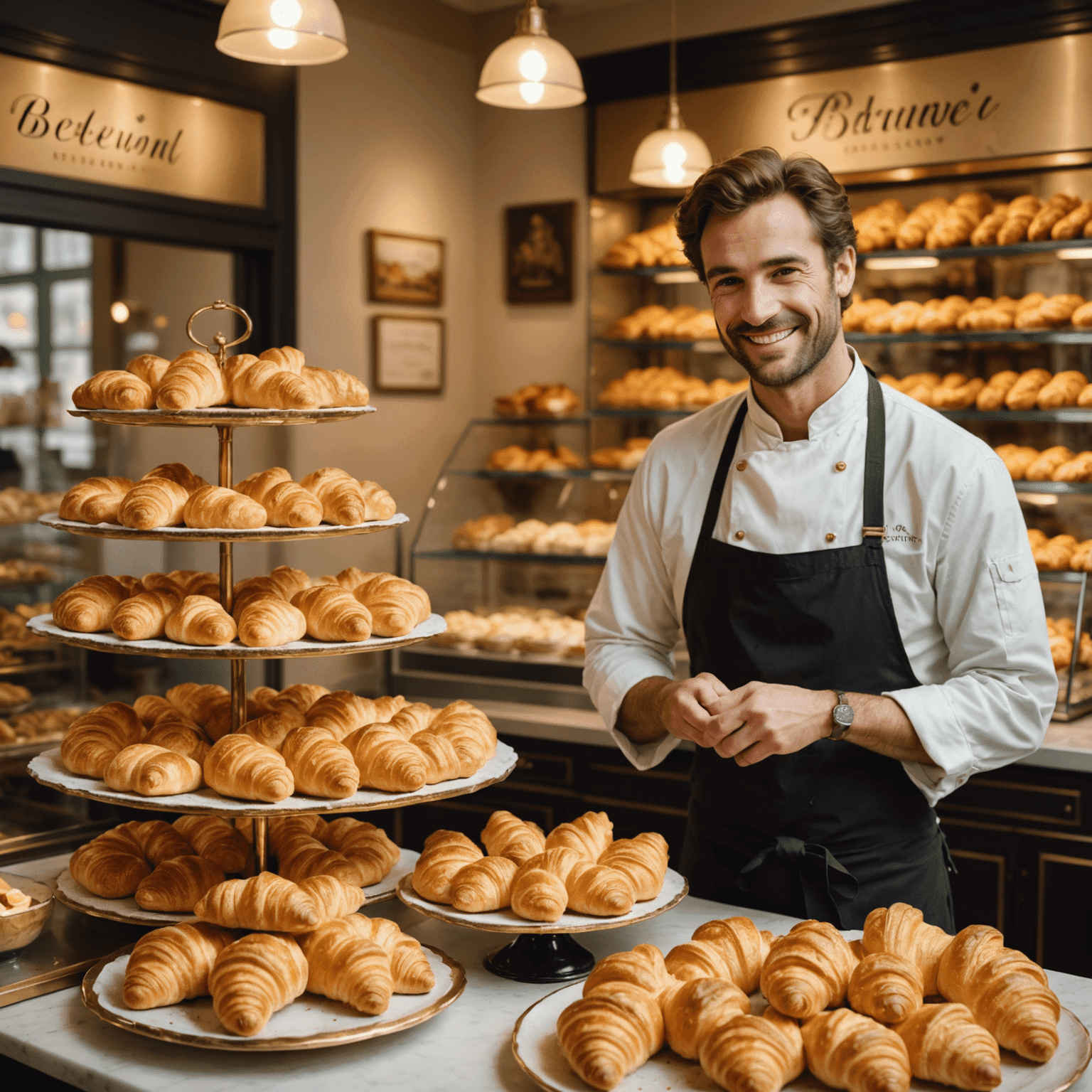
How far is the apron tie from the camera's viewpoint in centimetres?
198

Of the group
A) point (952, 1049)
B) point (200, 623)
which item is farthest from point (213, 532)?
point (952, 1049)

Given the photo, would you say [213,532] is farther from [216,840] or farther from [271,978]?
[271,978]

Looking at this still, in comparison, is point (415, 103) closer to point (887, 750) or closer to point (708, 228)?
point (708, 228)

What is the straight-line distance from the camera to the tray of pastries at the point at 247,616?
1.79m

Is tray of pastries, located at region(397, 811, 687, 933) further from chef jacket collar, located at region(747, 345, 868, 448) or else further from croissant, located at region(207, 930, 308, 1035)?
chef jacket collar, located at region(747, 345, 868, 448)

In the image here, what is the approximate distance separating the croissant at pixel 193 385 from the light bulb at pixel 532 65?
1.51m

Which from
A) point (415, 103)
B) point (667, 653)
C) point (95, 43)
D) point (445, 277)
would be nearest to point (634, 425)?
point (445, 277)

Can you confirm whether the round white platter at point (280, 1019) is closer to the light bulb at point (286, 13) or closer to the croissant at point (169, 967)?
the croissant at point (169, 967)

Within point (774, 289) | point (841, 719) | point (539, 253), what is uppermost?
point (539, 253)

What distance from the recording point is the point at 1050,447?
169 inches

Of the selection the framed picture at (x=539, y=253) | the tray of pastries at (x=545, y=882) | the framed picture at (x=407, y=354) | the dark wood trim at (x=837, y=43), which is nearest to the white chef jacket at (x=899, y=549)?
the tray of pastries at (x=545, y=882)

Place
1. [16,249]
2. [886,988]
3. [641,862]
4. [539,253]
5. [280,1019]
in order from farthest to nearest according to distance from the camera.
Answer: [539,253] → [16,249] → [641,862] → [280,1019] → [886,988]

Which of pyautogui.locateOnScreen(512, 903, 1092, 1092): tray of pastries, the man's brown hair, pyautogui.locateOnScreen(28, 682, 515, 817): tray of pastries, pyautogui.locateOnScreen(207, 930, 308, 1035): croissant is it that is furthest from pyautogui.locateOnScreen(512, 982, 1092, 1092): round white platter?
the man's brown hair

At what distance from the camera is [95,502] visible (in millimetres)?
1905
